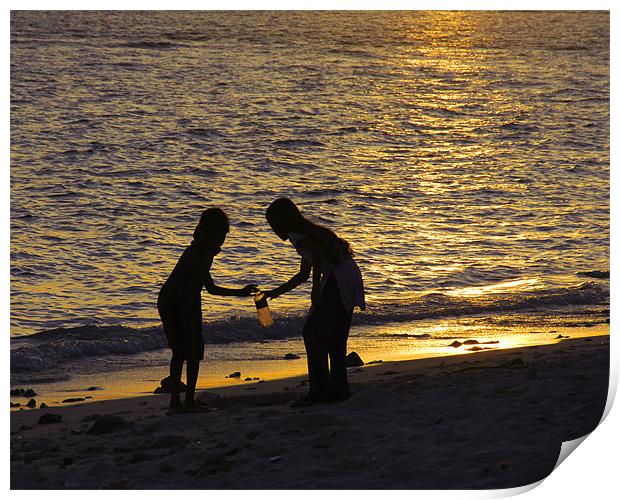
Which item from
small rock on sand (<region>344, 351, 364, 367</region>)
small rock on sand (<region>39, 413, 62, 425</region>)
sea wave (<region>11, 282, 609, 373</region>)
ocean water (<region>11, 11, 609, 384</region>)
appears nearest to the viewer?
small rock on sand (<region>39, 413, 62, 425</region>)

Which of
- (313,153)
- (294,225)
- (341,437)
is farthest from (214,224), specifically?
(313,153)

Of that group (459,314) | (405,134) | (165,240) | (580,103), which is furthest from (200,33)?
(580,103)

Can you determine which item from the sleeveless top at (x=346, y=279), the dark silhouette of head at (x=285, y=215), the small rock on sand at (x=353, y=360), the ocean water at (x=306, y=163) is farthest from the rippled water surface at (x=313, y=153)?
the sleeveless top at (x=346, y=279)

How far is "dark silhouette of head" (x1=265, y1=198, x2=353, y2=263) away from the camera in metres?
6.49

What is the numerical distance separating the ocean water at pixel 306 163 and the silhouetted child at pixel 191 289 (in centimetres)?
316

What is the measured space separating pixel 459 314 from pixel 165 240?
3534mm

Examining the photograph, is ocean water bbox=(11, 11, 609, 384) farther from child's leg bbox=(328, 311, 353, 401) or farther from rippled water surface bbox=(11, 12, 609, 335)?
child's leg bbox=(328, 311, 353, 401)

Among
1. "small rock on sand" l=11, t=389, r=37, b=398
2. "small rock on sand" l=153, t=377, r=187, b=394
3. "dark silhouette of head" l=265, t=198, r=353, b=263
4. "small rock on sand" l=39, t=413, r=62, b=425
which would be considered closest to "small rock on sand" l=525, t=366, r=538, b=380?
"dark silhouette of head" l=265, t=198, r=353, b=263

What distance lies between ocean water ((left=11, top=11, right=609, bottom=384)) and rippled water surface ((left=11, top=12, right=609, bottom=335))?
0.04 meters

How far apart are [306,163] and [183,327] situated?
306 inches

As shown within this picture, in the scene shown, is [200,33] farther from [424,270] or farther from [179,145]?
[424,270]

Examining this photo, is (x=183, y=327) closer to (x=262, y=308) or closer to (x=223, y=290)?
(x=223, y=290)

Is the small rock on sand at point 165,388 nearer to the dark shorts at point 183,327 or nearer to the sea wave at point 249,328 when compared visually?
the dark shorts at point 183,327

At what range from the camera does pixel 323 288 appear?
6.66m
